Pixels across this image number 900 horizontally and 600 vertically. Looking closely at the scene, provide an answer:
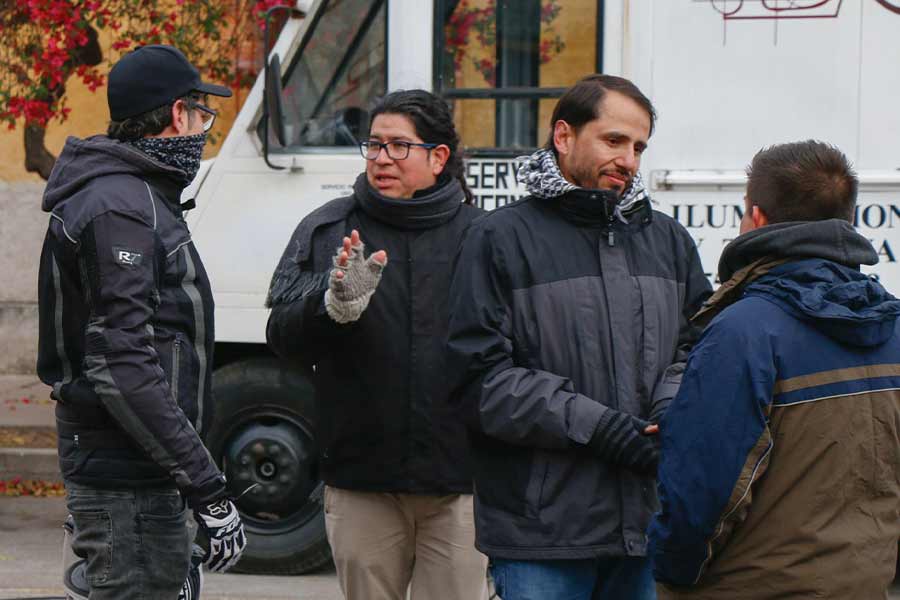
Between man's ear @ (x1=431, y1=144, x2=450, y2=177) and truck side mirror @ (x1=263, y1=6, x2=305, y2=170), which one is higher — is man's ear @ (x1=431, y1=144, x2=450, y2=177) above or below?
below

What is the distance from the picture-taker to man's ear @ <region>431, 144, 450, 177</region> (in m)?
3.70

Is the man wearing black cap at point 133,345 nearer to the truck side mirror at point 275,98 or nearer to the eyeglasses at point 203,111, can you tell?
the eyeglasses at point 203,111

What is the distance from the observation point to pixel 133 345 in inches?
113

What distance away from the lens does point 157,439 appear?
2.89 meters

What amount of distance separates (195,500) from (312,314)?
66 cm

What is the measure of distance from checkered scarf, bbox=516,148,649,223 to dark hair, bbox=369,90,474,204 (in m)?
0.60

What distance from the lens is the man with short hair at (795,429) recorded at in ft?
7.92

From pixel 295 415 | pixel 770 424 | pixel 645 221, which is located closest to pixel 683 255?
pixel 645 221

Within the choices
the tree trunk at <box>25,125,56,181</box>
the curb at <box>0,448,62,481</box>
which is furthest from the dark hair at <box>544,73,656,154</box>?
the tree trunk at <box>25,125,56,181</box>

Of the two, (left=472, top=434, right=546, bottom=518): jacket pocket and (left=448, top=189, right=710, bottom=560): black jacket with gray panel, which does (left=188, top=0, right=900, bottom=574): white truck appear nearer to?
(left=448, top=189, right=710, bottom=560): black jacket with gray panel

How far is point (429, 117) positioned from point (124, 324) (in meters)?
1.17

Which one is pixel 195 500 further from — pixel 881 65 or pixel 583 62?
pixel 881 65

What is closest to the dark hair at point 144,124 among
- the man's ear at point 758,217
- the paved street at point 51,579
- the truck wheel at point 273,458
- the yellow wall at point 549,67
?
the man's ear at point 758,217

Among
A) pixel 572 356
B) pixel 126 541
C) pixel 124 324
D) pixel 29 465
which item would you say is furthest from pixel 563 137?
pixel 29 465
